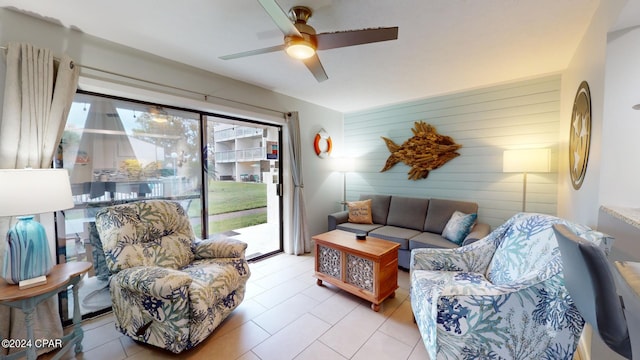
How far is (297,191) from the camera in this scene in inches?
147

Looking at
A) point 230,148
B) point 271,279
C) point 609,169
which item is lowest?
point 271,279

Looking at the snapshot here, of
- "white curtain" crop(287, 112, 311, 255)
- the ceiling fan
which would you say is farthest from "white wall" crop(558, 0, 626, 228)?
"white curtain" crop(287, 112, 311, 255)

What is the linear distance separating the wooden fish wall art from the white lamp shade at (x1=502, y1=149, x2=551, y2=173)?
744 millimetres

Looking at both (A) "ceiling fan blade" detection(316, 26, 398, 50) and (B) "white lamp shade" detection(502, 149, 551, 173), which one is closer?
(A) "ceiling fan blade" detection(316, 26, 398, 50)

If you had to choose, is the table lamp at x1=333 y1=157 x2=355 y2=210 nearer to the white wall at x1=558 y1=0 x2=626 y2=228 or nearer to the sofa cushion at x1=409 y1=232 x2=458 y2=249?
the sofa cushion at x1=409 y1=232 x2=458 y2=249

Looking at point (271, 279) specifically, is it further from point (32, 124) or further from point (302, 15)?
point (302, 15)

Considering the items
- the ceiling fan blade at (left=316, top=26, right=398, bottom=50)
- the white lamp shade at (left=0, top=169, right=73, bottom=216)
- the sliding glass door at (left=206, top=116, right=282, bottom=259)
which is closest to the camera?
the white lamp shade at (left=0, top=169, right=73, bottom=216)

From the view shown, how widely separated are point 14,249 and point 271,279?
6.85 feet

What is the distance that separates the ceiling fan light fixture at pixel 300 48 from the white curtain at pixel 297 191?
6.24ft

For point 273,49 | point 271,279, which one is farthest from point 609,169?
point 271,279

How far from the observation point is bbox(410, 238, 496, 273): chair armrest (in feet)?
6.60

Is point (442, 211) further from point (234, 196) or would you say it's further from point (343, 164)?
point (234, 196)

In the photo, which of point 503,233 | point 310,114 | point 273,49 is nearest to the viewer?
point 273,49

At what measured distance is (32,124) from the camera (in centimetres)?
173
